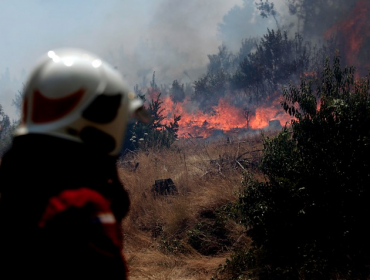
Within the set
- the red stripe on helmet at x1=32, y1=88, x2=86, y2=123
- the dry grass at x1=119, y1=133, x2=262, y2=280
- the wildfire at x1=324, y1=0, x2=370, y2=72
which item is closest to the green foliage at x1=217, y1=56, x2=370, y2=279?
the dry grass at x1=119, y1=133, x2=262, y2=280

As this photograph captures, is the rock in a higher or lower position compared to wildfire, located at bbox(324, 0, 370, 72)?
lower

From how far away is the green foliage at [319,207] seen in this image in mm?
3580

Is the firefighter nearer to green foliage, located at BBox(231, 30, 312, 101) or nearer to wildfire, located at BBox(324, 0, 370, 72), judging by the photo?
green foliage, located at BBox(231, 30, 312, 101)

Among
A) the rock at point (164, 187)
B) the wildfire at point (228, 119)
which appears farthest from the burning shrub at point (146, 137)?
the wildfire at point (228, 119)

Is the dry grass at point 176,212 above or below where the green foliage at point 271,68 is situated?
below

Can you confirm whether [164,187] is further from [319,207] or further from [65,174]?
[65,174]

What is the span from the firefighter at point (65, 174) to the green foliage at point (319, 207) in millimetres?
3125

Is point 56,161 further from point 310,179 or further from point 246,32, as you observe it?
point 246,32

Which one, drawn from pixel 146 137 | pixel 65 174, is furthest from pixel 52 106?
pixel 146 137

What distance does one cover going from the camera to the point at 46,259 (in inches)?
34.3

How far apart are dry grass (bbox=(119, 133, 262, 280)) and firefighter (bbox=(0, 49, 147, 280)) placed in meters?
3.88

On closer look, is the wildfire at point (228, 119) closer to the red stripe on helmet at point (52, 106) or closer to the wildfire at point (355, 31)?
the wildfire at point (355, 31)

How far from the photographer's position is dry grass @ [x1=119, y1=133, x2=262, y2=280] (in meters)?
4.86

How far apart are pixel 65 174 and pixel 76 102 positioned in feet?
0.74
